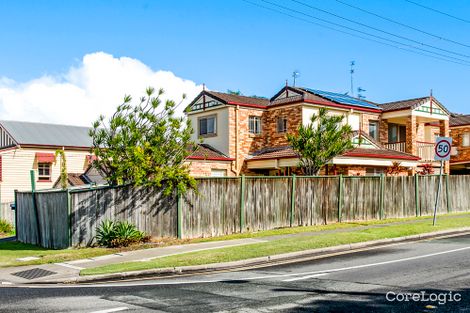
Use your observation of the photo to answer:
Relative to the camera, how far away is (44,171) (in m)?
37.6

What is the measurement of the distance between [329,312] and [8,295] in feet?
19.5

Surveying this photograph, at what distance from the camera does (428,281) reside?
923 cm

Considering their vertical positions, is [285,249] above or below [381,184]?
below

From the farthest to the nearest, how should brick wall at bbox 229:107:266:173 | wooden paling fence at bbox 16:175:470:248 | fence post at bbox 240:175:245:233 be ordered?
1. brick wall at bbox 229:107:266:173
2. fence post at bbox 240:175:245:233
3. wooden paling fence at bbox 16:175:470:248

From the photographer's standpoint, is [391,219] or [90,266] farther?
[391,219]

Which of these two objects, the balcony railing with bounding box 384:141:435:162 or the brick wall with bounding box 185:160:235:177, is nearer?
the brick wall with bounding box 185:160:235:177

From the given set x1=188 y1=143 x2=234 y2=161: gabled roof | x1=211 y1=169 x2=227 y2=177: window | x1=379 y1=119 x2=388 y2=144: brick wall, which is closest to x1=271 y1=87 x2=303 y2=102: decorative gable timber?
x1=188 y1=143 x2=234 y2=161: gabled roof

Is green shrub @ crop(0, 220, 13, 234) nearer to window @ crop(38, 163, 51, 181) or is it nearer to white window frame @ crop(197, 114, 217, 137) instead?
window @ crop(38, 163, 51, 181)

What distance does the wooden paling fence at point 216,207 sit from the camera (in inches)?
642

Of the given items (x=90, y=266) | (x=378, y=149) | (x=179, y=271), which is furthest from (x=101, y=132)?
(x=378, y=149)

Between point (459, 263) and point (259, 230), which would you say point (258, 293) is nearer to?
point (459, 263)

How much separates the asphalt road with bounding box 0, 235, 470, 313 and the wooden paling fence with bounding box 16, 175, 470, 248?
5.36 metres

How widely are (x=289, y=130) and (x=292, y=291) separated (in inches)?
932

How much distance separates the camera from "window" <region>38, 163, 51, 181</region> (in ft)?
122
